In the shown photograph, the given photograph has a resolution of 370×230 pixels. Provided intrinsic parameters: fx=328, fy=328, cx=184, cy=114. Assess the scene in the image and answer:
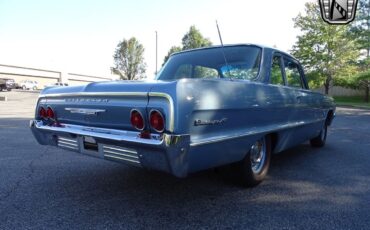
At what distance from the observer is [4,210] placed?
309 centimetres

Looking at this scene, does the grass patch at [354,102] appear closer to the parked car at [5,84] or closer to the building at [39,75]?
the building at [39,75]

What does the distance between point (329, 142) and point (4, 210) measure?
6421mm

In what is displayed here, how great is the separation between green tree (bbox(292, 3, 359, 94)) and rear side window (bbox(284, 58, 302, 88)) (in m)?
29.4

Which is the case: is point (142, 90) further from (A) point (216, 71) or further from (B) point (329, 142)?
(B) point (329, 142)

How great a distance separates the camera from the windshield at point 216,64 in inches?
153

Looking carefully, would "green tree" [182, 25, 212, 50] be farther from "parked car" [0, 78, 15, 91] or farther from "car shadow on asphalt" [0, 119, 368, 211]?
"car shadow on asphalt" [0, 119, 368, 211]

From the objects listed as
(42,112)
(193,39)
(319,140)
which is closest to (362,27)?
(193,39)

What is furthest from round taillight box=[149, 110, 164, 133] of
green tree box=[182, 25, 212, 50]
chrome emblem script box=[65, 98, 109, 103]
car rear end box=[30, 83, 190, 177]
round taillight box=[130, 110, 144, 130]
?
green tree box=[182, 25, 212, 50]

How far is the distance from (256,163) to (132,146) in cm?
178

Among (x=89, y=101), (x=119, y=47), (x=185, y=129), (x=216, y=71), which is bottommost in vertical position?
(x=185, y=129)

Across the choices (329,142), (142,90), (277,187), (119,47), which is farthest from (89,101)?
(119,47)

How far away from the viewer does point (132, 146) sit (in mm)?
2770

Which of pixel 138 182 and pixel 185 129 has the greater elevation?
pixel 185 129

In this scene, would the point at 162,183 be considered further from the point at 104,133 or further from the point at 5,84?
the point at 5,84
